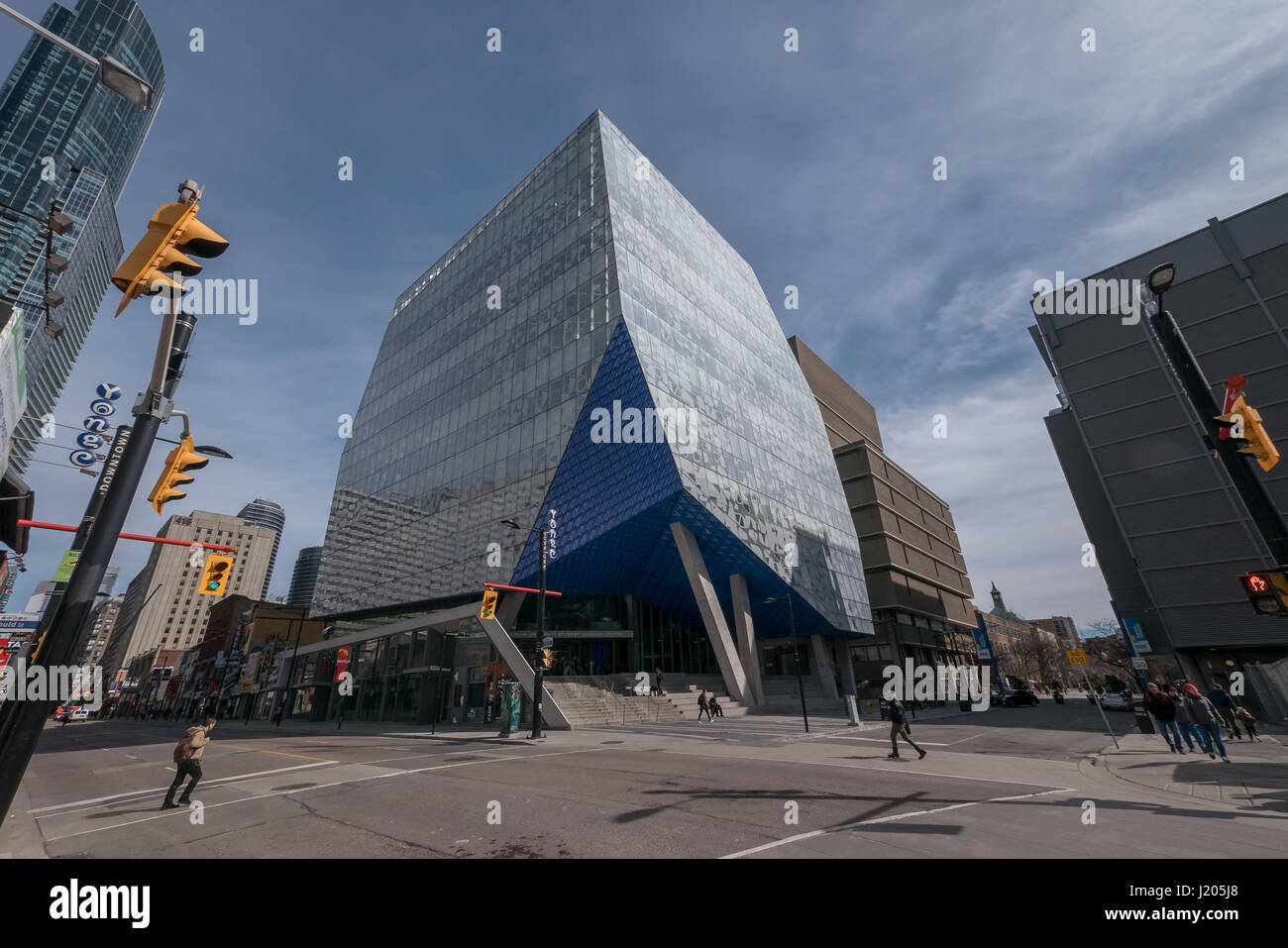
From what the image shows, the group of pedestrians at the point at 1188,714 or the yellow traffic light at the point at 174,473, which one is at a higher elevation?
the yellow traffic light at the point at 174,473

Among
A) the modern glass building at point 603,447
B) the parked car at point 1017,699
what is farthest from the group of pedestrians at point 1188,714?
the parked car at point 1017,699

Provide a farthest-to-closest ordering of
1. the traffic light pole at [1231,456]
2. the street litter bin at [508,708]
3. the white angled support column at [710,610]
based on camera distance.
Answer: the white angled support column at [710,610] → the street litter bin at [508,708] → the traffic light pole at [1231,456]

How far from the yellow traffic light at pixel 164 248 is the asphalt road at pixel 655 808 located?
21.4 feet

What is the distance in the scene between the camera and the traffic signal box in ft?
25.5

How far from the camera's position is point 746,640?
3684cm

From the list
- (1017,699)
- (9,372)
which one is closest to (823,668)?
(1017,699)

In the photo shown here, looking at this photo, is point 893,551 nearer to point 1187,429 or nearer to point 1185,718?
point 1187,429

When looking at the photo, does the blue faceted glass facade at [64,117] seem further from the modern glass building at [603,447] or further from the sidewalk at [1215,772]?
the sidewalk at [1215,772]

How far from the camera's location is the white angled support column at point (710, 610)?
34.7m

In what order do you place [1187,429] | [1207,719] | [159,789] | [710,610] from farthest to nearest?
[1187,429] < [710,610] < [1207,719] < [159,789]

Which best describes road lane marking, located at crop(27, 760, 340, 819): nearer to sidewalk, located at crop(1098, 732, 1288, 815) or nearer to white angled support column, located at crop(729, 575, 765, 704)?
sidewalk, located at crop(1098, 732, 1288, 815)

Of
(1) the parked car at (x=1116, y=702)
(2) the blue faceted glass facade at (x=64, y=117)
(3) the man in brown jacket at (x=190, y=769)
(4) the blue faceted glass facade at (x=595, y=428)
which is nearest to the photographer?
(3) the man in brown jacket at (x=190, y=769)

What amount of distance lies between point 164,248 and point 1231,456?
13600 mm
